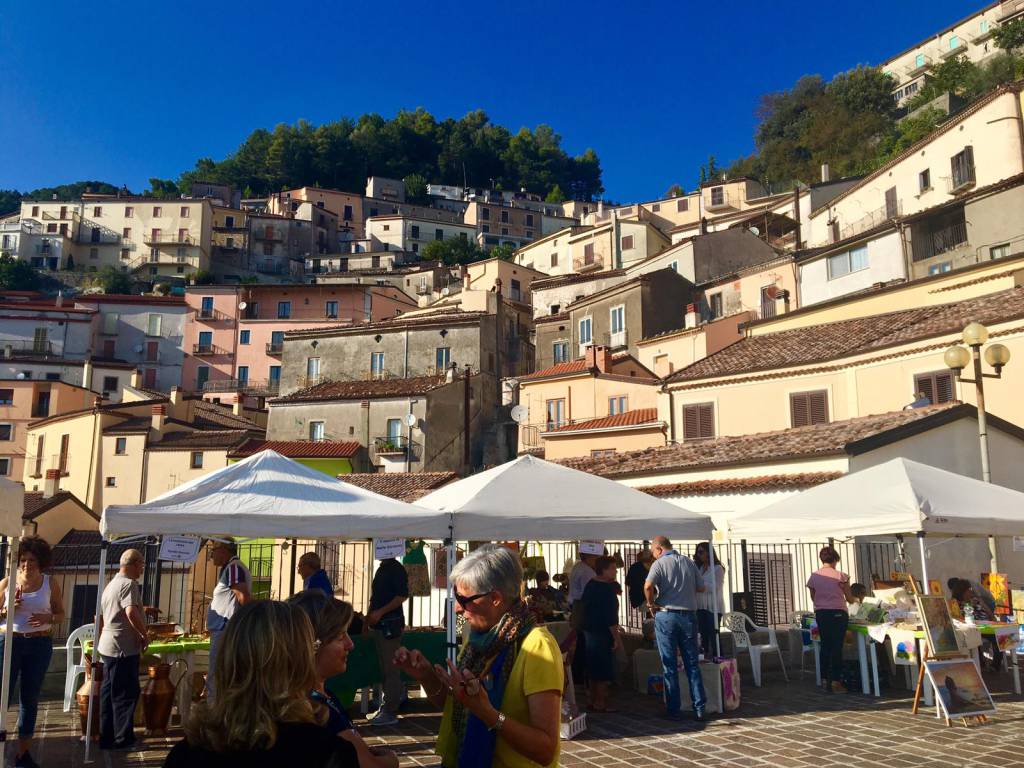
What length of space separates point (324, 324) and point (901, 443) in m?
45.4

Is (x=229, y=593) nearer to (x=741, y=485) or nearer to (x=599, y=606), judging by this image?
(x=599, y=606)

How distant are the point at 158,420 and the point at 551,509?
1460 inches

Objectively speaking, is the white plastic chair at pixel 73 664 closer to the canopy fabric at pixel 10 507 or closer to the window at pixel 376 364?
the canopy fabric at pixel 10 507

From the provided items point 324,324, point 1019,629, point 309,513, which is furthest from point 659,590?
point 324,324

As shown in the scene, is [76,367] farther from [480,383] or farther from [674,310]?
[674,310]

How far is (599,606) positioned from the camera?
8.92 metres

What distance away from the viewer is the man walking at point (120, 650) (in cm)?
728

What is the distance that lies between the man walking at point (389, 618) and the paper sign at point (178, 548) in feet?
6.34

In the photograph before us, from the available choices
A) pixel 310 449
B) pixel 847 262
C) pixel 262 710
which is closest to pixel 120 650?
pixel 262 710

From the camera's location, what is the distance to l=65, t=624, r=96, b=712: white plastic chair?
9.27 meters

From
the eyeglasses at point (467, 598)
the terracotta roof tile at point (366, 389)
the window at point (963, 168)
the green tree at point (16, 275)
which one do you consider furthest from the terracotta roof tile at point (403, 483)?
the green tree at point (16, 275)

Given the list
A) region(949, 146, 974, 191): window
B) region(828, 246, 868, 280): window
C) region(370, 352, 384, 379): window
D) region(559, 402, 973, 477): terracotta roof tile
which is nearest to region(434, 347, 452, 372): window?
region(370, 352, 384, 379): window

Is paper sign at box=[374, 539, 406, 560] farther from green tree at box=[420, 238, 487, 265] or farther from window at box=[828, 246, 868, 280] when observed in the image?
green tree at box=[420, 238, 487, 265]

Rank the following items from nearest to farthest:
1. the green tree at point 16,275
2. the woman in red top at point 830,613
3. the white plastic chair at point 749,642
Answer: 1. the woman in red top at point 830,613
2. the white plastic chair at point 749,642
3. the green tree at point 16,275
